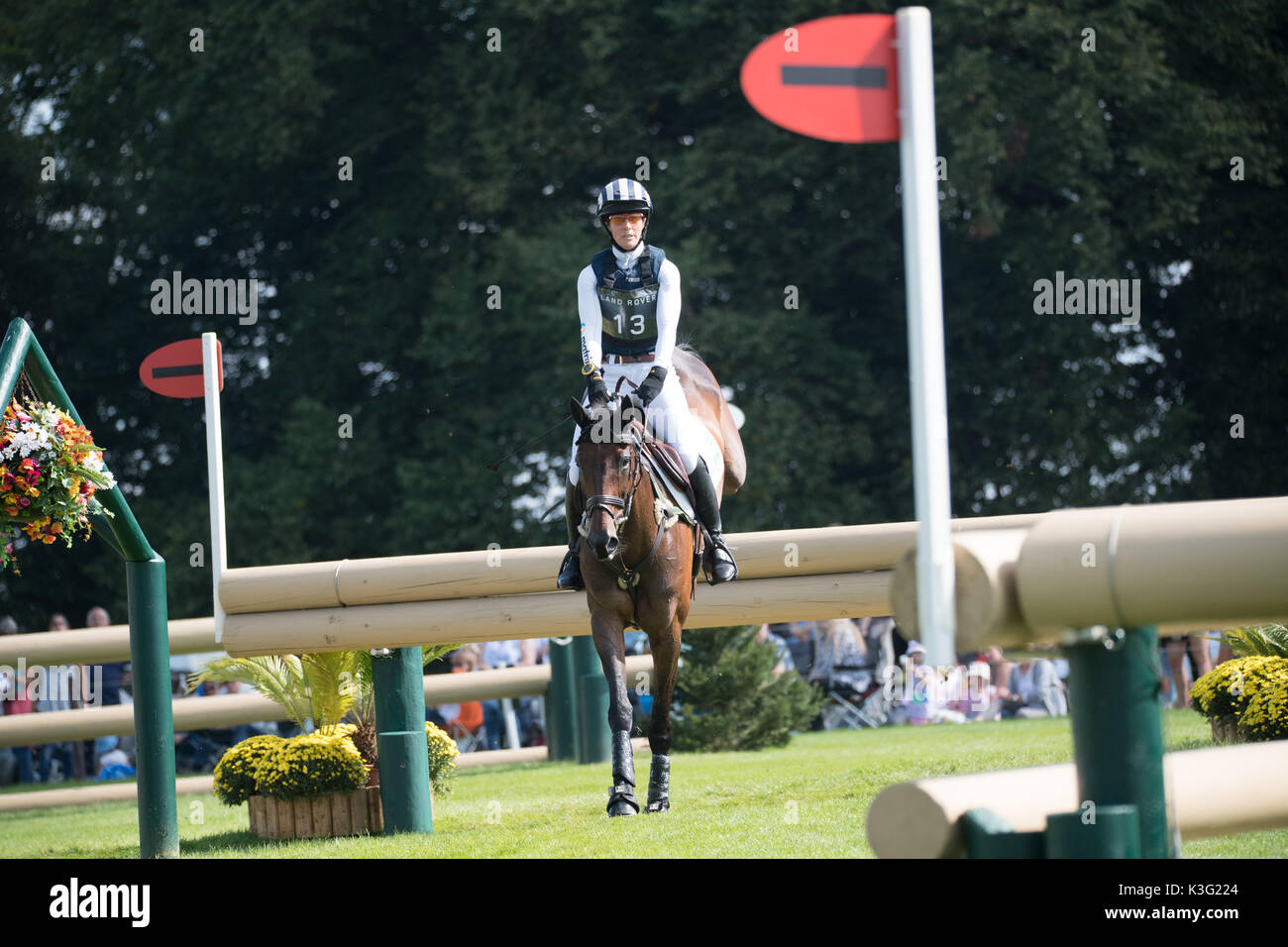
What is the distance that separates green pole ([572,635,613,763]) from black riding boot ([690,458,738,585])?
4.46 metres

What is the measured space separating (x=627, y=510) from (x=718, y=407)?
2.04 metres

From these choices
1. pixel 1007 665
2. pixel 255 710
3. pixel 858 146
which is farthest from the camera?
pixel 858 146

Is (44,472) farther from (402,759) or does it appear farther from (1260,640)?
(1260,640)

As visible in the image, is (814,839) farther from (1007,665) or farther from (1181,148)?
(1181,148)

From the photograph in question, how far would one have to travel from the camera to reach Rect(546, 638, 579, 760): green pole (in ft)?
42.4

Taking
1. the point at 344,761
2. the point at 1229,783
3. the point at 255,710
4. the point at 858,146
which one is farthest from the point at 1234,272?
the point at 1229,783

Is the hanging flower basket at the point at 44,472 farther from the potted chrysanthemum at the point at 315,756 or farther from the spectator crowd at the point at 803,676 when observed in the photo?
the spectator crowd at the point at 803,676

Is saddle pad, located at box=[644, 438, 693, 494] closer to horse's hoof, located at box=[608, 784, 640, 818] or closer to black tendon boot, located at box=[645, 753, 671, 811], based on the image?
black tendon boot, located at box=[645, 753, 671, 811]

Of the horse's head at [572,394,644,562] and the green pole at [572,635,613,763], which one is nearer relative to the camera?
the horse's head at [572,394,644,562]

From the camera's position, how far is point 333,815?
8.43 m

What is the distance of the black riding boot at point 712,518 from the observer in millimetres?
8102

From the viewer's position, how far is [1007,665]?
1553 cm

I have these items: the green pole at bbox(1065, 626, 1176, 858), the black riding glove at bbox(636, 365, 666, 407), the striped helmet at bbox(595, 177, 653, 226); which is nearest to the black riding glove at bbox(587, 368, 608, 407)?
the black riding glove at bbox(636, 365, 666, 407)

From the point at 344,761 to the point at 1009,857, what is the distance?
5747 mm
